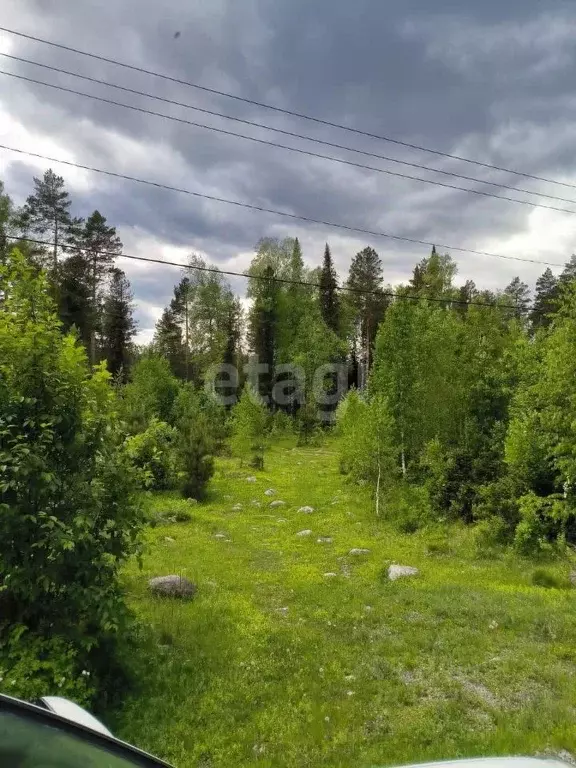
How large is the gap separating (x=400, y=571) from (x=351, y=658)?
15.1 feet

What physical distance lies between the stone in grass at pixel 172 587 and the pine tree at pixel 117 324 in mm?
37114

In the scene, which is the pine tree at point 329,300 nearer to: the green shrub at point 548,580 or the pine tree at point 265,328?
the pine tree at point 265,328

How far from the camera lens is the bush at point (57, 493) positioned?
5547 millimetres

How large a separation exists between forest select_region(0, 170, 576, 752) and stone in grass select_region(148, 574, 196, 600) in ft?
7.31

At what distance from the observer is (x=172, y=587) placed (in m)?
9.98

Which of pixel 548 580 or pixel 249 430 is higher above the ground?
pixel 249 430

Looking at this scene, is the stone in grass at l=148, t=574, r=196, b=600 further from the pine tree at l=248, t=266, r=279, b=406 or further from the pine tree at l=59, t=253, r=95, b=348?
the pine tree at l=248, t=266, r=279, b=406

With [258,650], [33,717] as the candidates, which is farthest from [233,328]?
[33,717]

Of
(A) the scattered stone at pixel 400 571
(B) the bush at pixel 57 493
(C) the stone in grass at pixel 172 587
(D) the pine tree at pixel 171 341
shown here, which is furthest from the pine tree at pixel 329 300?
(B) the bush at pixel 57 493

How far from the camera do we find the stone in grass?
9851 mm

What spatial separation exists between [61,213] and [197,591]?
1440 inches

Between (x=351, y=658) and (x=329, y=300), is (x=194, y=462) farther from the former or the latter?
(x=329, y=300)

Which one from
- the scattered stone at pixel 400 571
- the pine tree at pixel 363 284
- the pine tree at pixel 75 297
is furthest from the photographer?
the pine tree at pixel 363 284

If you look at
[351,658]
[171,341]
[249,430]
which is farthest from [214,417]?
[351,658]
